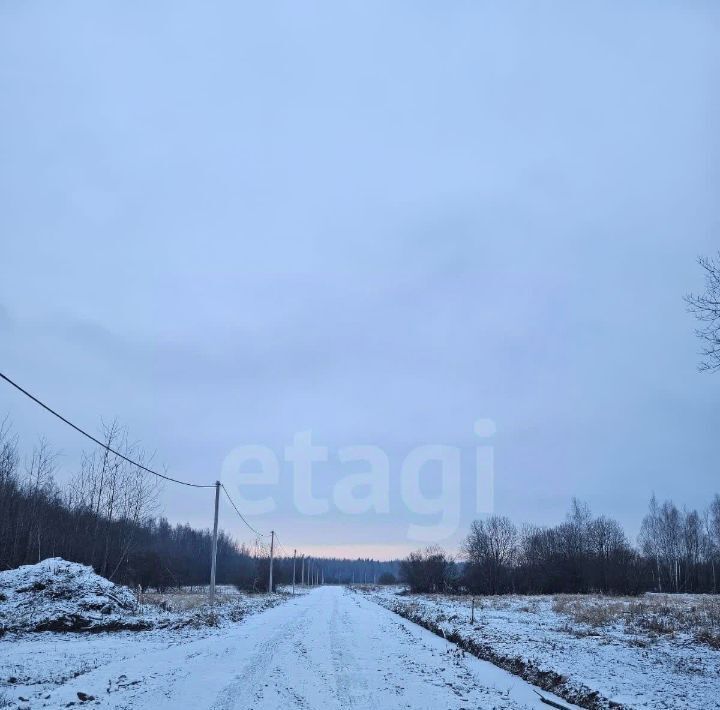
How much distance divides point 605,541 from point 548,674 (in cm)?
8590

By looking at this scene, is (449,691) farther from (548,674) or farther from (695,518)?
(695,518)

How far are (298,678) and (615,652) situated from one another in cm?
902

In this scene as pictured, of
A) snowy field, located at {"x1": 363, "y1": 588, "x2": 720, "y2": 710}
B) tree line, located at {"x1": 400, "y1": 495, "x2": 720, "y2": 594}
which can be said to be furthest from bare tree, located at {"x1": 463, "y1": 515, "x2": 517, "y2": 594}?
snowy field, located at {"x1": 363, "y1": 588, "x2": 720, "y2": 710}

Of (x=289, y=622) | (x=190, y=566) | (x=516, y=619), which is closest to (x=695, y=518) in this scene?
(x=190, y=566)

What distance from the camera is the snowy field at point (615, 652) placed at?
10750 mm

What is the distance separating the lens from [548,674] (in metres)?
12.3

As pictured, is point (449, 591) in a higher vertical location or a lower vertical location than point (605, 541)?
lower

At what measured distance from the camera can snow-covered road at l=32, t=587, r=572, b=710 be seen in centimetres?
957

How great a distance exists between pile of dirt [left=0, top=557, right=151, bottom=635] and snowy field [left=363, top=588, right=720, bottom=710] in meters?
12.0

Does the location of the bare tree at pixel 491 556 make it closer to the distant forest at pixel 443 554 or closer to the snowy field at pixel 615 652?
the distant forest at pixel 443 554

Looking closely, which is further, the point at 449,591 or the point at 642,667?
the point at 449,591

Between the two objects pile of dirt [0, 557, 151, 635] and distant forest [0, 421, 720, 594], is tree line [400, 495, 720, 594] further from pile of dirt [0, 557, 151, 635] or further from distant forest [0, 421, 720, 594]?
pile of dirt [0, 557, 151, 635]

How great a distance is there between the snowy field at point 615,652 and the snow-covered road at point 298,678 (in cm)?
92

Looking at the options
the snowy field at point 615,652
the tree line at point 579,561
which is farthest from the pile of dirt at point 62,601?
the tree line at point 579,561
